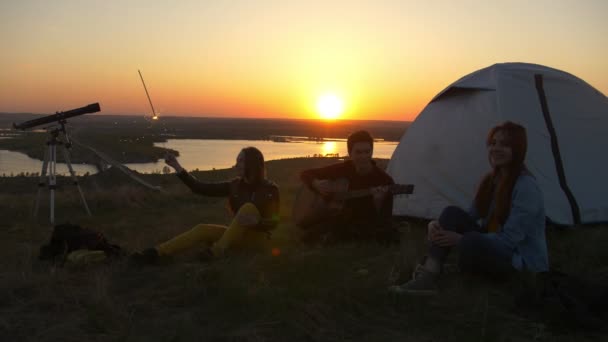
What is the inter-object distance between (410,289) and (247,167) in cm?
214

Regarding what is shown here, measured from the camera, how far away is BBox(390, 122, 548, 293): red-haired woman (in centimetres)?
355

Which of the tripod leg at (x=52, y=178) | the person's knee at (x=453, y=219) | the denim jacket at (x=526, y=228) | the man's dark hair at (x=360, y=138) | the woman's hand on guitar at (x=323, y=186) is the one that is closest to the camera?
the denim jacket at (x=526, y=228)

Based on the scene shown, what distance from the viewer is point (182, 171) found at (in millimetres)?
Answer: 5070

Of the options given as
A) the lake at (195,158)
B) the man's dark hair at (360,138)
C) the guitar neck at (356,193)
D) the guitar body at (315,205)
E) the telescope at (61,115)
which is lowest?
the lake at (195,158)

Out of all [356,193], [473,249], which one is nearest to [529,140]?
[356,193]

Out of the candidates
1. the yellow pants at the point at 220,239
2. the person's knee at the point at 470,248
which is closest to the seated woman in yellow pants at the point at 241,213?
the yellow pants at the point at 220,239

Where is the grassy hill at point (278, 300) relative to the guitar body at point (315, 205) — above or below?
below

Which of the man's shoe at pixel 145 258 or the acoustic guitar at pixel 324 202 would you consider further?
the acoustic guitar at pixel 324 202

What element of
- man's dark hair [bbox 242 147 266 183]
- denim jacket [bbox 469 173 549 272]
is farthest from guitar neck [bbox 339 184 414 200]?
denim jacket [bbox 469 173 549 272]

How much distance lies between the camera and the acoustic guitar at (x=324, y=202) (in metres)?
5.30

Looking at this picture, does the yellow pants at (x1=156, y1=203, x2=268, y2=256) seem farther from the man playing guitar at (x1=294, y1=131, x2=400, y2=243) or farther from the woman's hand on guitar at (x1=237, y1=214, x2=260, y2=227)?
the man playing guitar at (x1=294, y1=131, x2=400, y2=243)

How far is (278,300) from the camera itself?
3482mm

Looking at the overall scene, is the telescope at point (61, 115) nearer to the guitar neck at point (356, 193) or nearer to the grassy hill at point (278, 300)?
the grassy hill at point (278, 300)

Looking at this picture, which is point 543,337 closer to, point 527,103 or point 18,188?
point 527,103
